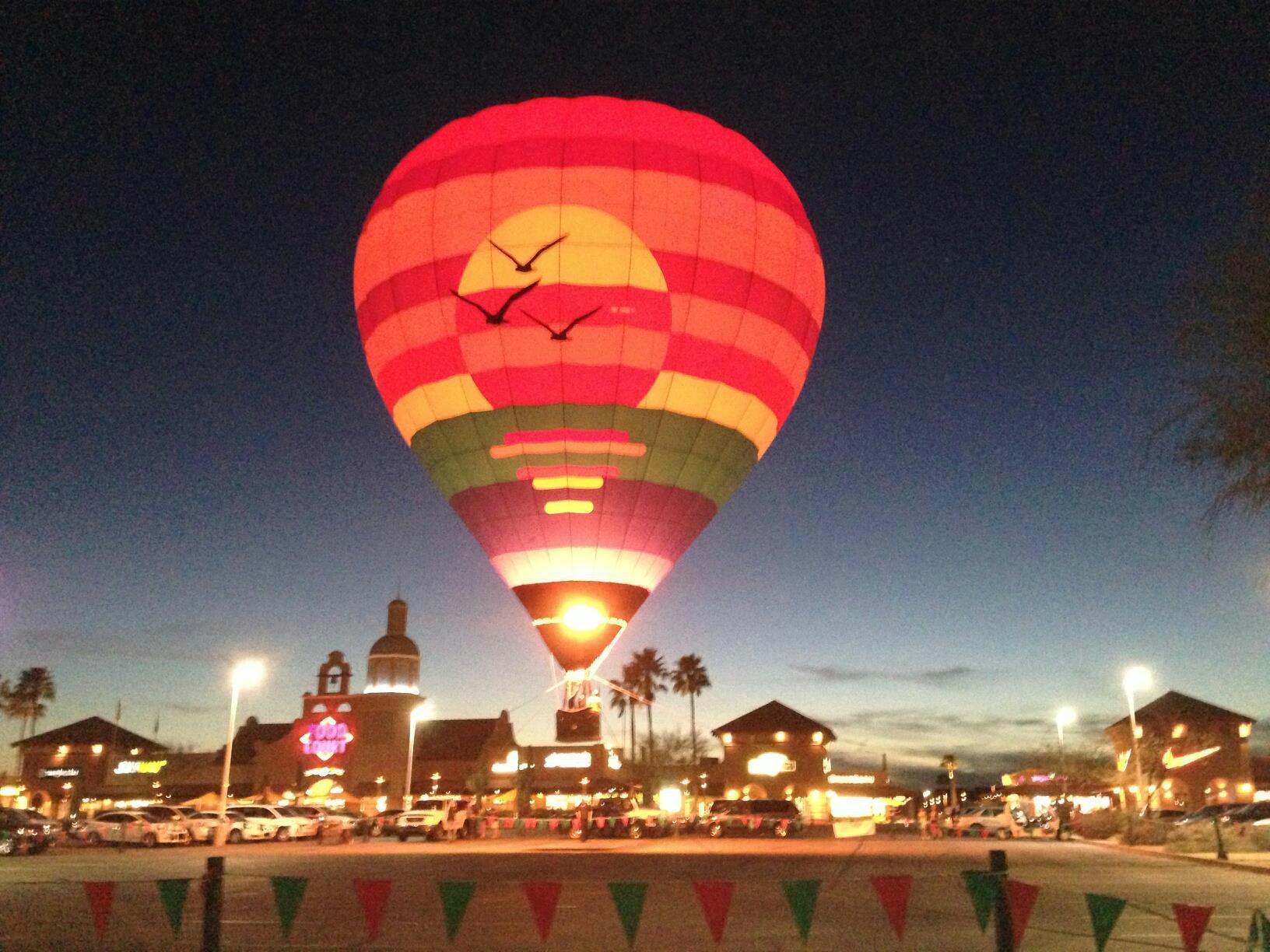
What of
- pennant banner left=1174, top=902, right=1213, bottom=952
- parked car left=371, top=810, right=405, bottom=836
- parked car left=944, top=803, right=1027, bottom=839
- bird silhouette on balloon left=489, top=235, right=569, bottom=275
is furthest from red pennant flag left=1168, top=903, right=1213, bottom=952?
parked car left=944, top=803, right=1027, bottom=839

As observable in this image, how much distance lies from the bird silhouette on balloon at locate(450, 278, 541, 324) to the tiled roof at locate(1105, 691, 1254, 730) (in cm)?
7436

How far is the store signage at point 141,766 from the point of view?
91438 mm

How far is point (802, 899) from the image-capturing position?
844 centimetres

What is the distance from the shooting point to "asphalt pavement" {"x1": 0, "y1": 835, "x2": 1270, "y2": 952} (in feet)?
40.0

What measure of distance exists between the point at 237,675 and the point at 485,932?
23621 millimetres

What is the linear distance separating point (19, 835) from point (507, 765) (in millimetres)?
64626

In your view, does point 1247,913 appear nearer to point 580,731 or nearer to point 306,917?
A: point 306,917

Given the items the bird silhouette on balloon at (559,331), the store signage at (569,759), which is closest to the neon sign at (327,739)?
the store signage at (569,759)

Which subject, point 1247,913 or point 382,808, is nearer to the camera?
point 1247,913

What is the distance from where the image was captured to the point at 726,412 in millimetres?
→ 24906

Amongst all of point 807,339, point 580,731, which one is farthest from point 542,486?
point 807,339

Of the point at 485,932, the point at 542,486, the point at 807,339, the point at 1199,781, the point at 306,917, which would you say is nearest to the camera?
the point at 485,932

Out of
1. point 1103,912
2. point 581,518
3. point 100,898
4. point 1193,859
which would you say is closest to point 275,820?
point 581,518

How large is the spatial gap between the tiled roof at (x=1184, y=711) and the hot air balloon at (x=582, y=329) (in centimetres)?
7003
